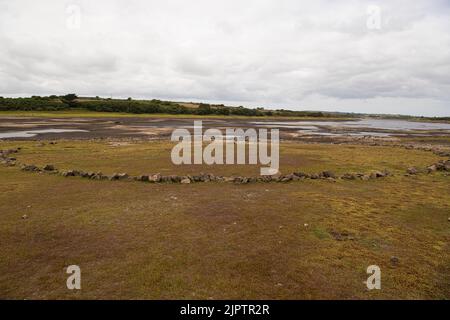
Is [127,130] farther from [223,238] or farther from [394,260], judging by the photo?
[394,260]

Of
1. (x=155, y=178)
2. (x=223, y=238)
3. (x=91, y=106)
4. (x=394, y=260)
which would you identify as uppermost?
(x=91, y=106)

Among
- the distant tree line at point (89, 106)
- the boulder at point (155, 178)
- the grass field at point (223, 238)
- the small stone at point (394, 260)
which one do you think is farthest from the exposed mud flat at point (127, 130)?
the small stone at point (394, 260)

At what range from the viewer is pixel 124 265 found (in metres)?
8.48

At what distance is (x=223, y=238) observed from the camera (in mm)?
10273

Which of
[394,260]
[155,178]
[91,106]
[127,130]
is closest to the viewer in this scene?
[394,260]

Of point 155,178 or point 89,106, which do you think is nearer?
point 155,178

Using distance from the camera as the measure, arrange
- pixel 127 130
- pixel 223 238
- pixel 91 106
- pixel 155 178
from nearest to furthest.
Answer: pixel 223 238 < pixel 155 178 < pixel 127 130 < pixel 91 106

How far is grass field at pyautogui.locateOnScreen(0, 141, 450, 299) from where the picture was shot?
7594 mm

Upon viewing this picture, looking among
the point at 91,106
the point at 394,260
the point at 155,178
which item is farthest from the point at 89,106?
the point at 394,260

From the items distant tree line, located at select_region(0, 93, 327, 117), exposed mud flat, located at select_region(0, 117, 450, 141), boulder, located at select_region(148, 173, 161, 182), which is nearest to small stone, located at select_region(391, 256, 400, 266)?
boulder, located at select_region(148, 173, 161, 182)

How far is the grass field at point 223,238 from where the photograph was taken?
759cm

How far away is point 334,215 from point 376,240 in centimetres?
241

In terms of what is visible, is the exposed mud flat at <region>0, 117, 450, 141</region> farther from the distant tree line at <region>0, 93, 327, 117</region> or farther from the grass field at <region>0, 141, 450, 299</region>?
the grass field at <region>0, 141, 450, 299</region>
